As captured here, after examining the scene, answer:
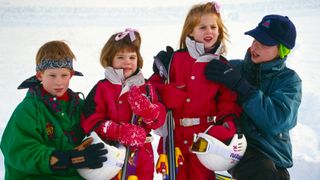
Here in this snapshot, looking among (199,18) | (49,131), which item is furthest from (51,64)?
(199,18)

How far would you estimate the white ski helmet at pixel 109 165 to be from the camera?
2523 mm

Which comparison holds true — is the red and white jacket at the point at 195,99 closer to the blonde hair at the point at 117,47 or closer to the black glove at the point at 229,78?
the black glove at the point at 229,78

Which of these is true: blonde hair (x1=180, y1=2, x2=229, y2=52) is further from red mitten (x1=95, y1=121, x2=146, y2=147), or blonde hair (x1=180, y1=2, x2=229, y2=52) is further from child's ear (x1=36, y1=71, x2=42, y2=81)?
child's ear (x1=36, y1=71, x2=42, y2=81)

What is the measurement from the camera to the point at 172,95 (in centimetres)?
283

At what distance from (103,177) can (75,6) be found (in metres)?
9.80

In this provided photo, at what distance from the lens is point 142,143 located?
267 centimetres

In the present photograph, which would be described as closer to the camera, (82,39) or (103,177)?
(103,177)

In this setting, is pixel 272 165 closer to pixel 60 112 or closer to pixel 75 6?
pixel 60 112

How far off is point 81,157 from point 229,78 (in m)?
1.03

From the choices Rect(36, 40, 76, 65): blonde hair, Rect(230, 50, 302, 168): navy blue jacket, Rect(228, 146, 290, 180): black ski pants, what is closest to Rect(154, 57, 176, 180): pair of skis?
Rect(228, 146, 290, 180): black ski pants

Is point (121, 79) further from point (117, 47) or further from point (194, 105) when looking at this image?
point (194, 105)

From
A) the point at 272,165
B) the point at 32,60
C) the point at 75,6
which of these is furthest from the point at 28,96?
the point at 75,6

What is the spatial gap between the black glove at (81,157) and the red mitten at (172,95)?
565mm

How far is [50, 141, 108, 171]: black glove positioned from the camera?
2486mm
